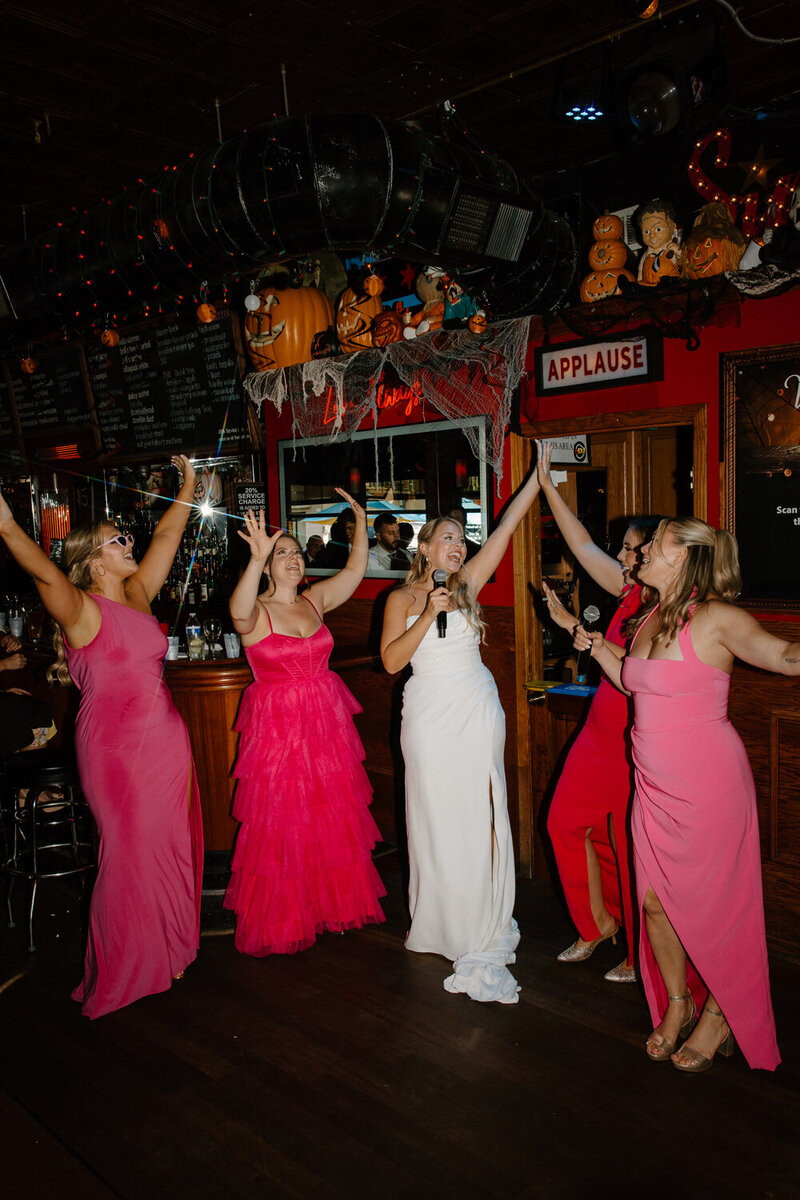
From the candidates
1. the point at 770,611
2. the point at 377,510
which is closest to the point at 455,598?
the point at 770,611

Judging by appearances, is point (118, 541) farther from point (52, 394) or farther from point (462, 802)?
point (52, 394)

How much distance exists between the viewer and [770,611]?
13.0 feet

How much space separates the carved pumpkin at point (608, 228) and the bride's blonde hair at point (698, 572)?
6.57ft

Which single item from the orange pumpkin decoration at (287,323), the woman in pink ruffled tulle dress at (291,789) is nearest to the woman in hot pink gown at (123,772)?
the woman in pink ruffled tulle dress at (291,789)

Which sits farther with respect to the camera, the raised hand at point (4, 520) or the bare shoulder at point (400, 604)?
the bare shoulder at point (400, 604)

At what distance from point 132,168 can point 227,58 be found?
1.77m

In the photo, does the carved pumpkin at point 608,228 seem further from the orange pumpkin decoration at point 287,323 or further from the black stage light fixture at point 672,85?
the orange pumpkin decoration at point 287,323

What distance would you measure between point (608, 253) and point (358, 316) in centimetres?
169

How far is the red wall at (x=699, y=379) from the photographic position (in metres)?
3.92

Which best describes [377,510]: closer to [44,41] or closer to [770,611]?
[770,611]

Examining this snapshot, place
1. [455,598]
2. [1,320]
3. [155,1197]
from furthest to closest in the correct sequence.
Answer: [1,320]
[455,598]
[155,1197]

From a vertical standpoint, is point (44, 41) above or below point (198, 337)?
above

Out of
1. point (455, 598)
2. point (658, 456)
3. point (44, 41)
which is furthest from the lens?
point (658, 456)

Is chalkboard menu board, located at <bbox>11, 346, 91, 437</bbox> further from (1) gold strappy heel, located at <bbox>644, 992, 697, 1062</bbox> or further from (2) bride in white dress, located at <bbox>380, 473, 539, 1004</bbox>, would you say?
(1) gold strappy heel, located at <bbox>644, 992, 697, 1062</bbox>
